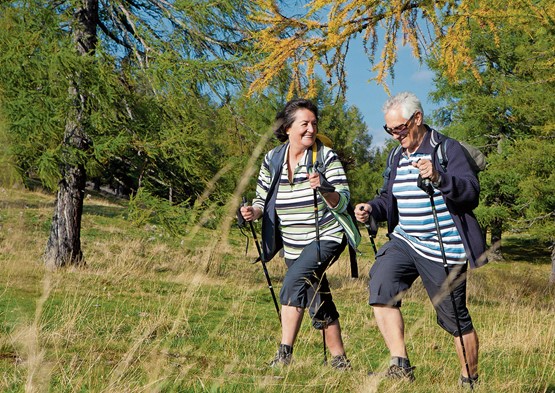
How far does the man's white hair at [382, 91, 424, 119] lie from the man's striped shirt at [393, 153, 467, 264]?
0.86 ft

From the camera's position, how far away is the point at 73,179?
37.2 ft

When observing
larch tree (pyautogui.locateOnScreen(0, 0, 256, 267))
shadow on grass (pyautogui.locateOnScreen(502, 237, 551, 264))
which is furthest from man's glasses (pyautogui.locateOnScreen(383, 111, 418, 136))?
shadow on grass (pyautogui.locateOnScreen(502, 237, 551, 264))

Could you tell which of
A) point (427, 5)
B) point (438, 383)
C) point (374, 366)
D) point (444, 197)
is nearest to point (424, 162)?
point (444, 197)

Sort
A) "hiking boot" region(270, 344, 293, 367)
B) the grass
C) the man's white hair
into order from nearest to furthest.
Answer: the grass, the man's white hair, "hiking boot" region(270, 344, 293, 367)

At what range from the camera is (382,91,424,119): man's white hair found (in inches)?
162

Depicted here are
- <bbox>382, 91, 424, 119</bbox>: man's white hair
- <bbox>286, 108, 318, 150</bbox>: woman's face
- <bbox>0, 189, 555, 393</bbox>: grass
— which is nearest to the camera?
<bbox>0, 189, 555, 393</bbox>: grass

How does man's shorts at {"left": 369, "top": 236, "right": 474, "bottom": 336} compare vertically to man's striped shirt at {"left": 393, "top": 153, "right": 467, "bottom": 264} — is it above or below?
below

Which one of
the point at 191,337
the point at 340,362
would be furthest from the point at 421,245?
the point at 191,337

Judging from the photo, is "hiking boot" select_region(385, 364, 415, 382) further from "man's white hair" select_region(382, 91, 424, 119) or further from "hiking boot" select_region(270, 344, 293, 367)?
"man's white hair" select_region(382, 91, 424, 119)

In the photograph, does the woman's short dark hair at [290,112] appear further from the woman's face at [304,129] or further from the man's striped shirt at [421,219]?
the man's striped shirt at [421,219]

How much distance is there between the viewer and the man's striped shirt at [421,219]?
4.10m

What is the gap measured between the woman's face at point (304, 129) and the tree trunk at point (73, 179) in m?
6.00

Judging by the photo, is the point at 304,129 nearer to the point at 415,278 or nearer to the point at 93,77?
the point at 415,278

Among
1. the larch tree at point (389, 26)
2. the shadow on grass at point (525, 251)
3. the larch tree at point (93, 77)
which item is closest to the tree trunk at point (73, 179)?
the larch tree at point (93, 77)
